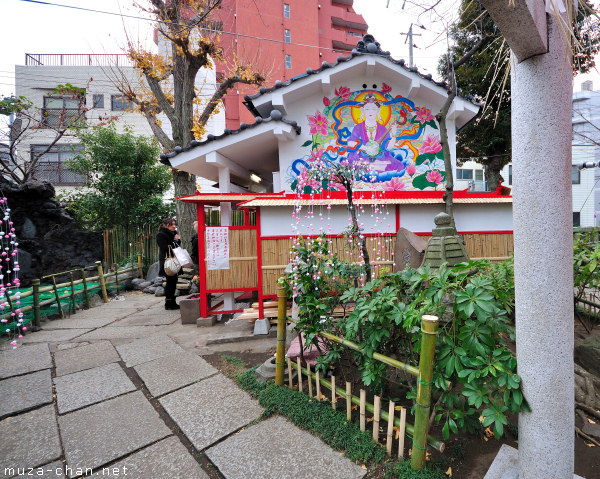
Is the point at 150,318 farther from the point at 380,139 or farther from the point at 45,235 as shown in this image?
the point at 45,235

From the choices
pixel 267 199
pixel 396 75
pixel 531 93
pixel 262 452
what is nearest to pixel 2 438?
pixel 262 452

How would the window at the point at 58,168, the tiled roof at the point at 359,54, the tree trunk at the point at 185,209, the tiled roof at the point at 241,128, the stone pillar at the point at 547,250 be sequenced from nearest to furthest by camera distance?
the stone pillar at the point at 547,250 < the tiled roof at the point at 241,128 < the tiled roof at the point at 359,54 < the tree trunk at the point at 185,209 < the window at the point at 58,168

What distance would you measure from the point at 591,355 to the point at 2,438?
243 inches

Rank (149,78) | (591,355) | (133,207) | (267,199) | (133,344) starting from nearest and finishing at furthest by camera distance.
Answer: (591,355)
(133,344)
(267,199)
(149,78)
(133,207)

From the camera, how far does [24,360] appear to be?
433 centimetres

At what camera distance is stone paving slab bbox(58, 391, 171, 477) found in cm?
244

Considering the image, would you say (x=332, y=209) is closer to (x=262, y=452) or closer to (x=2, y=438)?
(x=262, y=452)

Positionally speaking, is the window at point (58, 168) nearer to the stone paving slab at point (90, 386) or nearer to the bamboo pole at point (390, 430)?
the stone paving slab at point (90, 386)

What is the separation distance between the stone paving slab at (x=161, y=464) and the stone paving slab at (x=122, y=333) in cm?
322

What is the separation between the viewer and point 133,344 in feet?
15.9

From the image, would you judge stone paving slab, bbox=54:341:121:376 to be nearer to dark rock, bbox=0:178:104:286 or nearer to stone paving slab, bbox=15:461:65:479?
stone paving slab, bbox=15:461:65:479

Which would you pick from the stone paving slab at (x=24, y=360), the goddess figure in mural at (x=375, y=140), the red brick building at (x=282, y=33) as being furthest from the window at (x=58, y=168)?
the goddess figure in mural at (x=375, y=140)

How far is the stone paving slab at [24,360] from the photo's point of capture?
4.01m

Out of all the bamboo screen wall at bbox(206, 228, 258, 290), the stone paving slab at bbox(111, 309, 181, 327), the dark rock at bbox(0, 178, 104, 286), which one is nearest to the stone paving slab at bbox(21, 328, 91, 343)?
the stone paving slab at bbox(111, 309, 181, 327)
